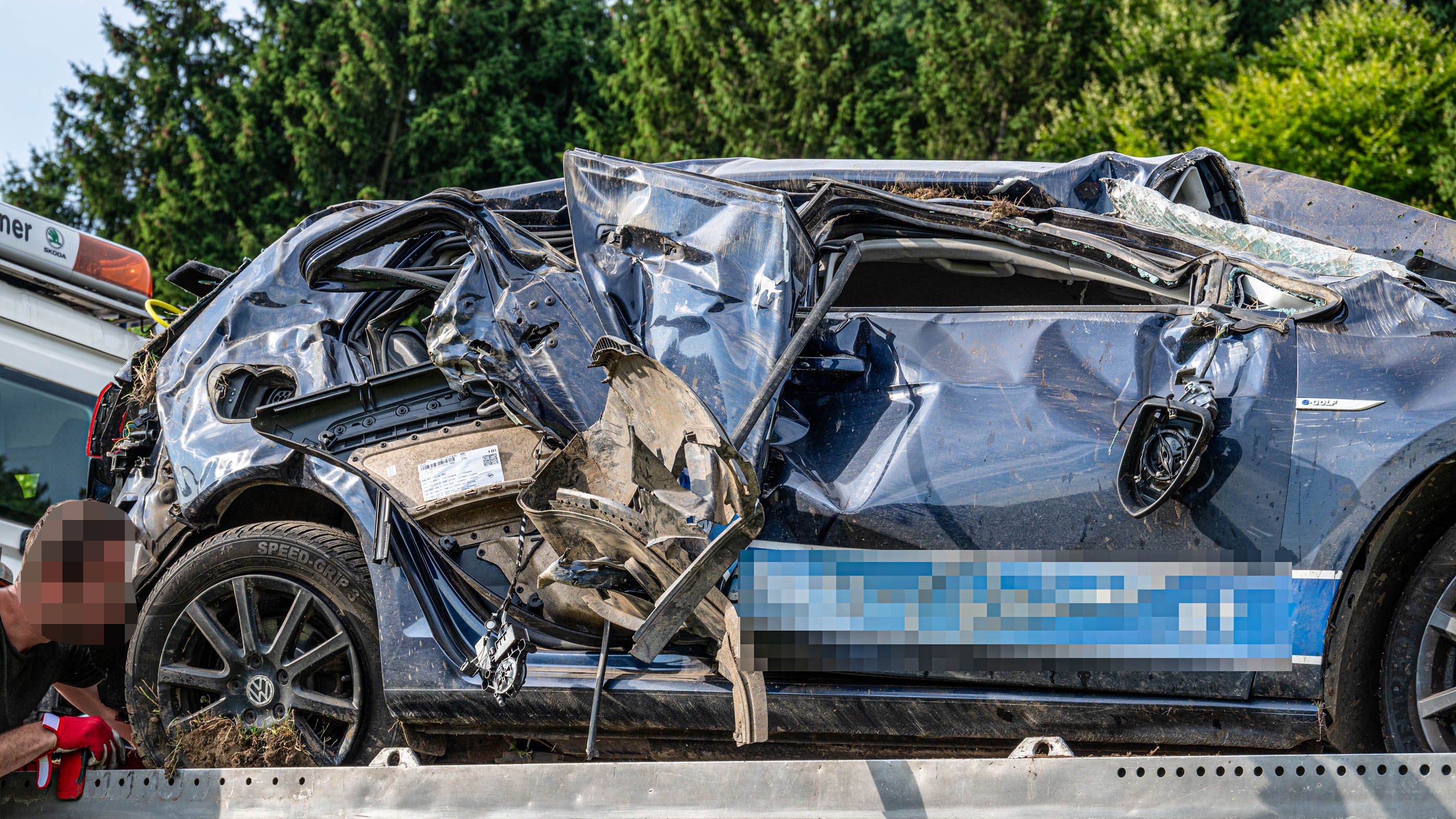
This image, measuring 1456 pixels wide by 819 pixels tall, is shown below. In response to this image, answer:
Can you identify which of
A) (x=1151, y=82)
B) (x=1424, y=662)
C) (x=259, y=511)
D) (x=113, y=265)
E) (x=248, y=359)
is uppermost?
(x=1151, y=82)

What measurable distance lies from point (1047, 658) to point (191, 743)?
2.34m

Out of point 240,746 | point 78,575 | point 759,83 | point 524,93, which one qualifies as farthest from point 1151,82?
point 78,575

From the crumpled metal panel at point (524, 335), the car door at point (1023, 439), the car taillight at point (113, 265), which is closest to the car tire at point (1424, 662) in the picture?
the car door at point (1023, 439)

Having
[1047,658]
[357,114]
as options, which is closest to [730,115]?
[357,114]

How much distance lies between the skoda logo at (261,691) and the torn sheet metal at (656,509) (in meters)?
1.13

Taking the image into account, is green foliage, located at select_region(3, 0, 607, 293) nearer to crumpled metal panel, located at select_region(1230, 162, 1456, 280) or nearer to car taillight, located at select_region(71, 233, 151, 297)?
car taillight, located at select_region(71, 233, 151, 297)

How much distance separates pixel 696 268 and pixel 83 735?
1.91 metres

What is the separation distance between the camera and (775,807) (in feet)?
8.58

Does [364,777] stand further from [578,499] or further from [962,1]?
[962,1]

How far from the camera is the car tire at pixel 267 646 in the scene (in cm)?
355

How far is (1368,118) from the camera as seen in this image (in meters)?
14.2

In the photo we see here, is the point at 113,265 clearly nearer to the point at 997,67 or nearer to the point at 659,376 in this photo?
the point at 659,376

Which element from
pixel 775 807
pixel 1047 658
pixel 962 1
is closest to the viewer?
pixel 775 807

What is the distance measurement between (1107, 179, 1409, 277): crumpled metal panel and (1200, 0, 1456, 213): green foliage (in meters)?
11.6
